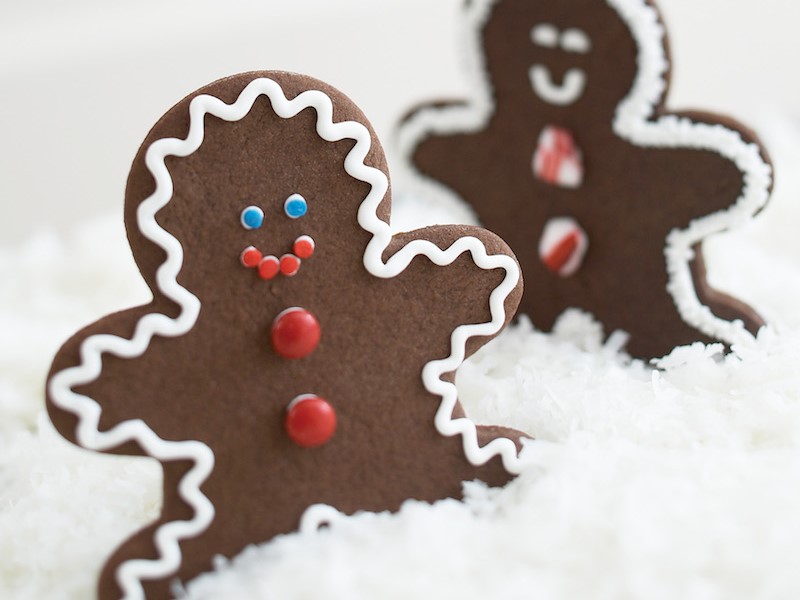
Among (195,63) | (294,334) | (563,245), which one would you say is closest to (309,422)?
(294,334)

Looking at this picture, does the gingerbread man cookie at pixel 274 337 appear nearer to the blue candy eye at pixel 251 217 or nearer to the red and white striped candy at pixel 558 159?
the blue candy eye at pixel 251 217

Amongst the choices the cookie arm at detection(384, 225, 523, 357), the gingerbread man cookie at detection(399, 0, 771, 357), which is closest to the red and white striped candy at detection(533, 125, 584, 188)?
the gingerbread man cookie at detection(399, 0, 771, 357)

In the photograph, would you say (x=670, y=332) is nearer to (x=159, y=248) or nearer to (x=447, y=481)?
(x=447, y=481)

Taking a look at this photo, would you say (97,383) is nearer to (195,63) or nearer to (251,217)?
(251,217)

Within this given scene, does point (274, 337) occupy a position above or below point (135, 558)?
above

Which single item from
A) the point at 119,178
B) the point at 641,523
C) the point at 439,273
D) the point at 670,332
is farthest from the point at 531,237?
the point at 119,178

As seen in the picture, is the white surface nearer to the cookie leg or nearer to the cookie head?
the cookie leg

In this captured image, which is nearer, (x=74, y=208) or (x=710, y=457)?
(x=710, y=457)
